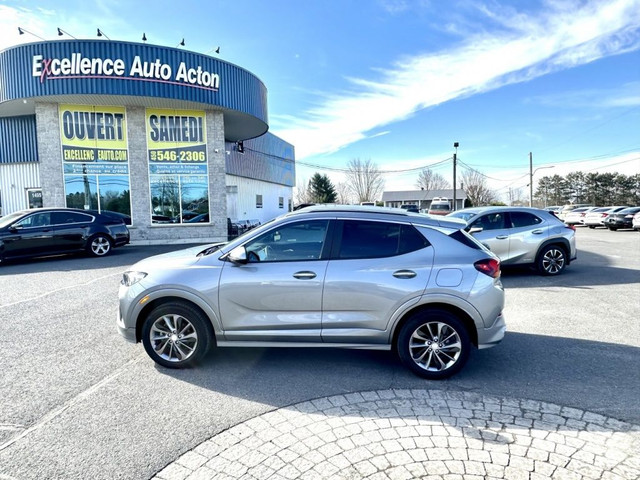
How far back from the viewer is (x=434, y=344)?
12.5 feet

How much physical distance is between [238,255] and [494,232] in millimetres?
7062

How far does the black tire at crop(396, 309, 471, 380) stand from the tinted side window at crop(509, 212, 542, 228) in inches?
245

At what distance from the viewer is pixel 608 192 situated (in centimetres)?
6825

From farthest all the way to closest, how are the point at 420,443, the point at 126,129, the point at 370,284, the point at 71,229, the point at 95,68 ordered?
the point at 126,129
the point at 95,68
the point at 71,229
the point at 370,284
the point at 420,443

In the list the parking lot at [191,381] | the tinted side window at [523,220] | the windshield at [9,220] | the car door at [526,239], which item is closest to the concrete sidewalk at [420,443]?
the parking lot at [191,381]

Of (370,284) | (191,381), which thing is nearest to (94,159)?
(191,381)

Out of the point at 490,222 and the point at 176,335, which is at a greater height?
the point at 490,222

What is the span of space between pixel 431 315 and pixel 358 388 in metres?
1.01

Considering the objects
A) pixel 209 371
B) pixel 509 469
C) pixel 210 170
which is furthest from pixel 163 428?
pixel 210 170

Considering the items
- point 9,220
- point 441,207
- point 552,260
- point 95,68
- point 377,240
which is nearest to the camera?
point 377,240

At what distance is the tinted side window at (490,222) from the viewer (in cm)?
898

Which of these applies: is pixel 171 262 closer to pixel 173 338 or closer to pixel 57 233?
pixel 173 338

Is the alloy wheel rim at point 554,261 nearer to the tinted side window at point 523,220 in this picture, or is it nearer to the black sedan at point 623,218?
the tinted side window at point 523,220

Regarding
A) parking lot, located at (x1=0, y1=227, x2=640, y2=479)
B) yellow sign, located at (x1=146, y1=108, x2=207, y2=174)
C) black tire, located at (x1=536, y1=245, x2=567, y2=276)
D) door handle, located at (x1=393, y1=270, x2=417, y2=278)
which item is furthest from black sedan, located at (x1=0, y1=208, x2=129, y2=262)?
black tire, located at (x1=536, y1=245, x2=567, y2=276)
